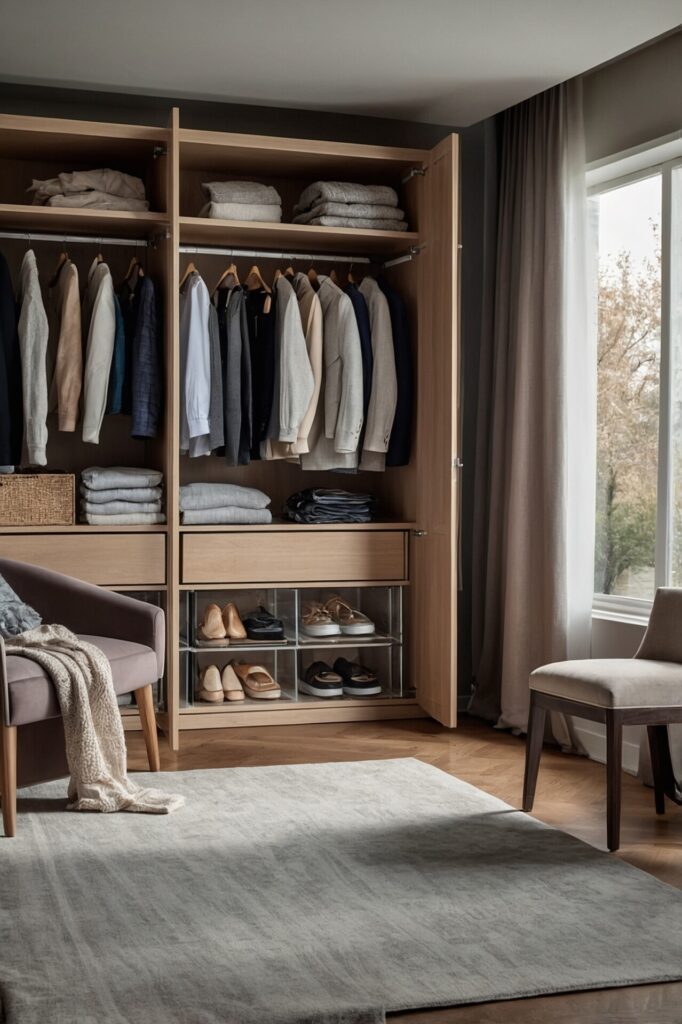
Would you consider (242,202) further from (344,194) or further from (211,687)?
(211,687)

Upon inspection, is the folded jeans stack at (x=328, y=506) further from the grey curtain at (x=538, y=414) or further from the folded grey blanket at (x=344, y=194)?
the folded grey blanket at (x=344, y=194)

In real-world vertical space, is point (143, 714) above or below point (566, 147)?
below

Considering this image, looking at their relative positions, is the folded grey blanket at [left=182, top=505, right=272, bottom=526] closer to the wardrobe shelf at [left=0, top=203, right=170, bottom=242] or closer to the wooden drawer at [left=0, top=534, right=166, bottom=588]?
the wooden drawer at [left=0, top=534, right=166, bottom=588]

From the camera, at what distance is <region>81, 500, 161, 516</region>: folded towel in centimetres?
464

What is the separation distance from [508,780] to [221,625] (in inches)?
55.9

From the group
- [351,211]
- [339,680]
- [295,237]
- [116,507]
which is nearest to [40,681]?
[116,507]

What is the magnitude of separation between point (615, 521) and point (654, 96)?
161 cm

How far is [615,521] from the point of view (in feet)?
15.3

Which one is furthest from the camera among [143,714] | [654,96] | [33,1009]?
[654,96]

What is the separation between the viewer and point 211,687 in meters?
4.84

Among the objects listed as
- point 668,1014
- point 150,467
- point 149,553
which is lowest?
point 668,1014

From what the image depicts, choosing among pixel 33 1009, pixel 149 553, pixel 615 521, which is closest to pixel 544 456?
pixel 615 521

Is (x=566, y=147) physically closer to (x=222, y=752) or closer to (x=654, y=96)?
(x=654, y=96)

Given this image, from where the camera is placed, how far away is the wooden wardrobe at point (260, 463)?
15.1 ft
